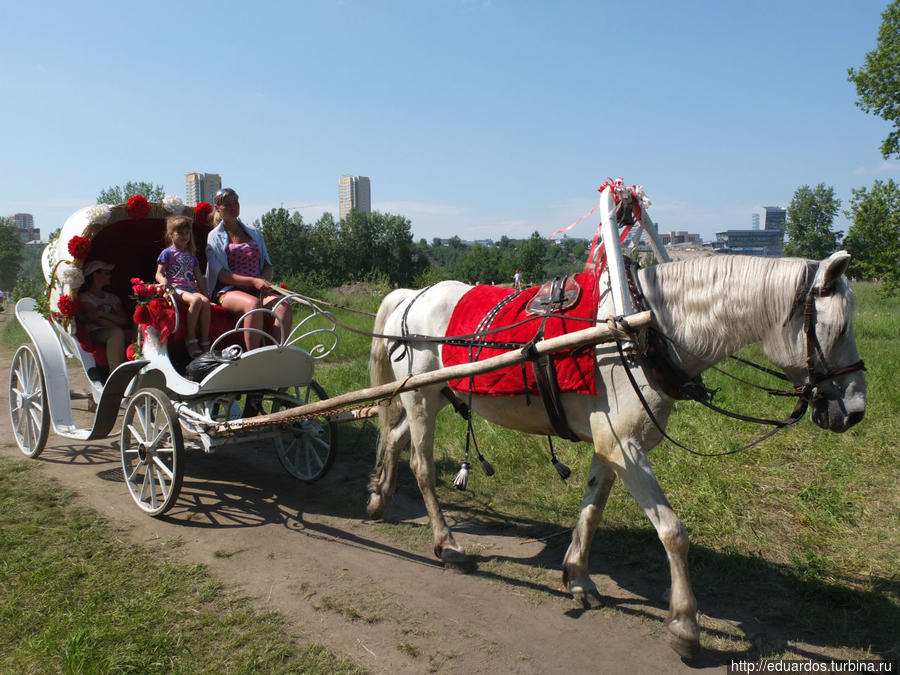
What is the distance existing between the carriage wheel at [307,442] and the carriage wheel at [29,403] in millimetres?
2352

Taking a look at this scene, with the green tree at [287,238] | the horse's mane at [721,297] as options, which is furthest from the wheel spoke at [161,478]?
the green tree at [287,238]

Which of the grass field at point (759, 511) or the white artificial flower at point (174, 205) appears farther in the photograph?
the white artificial flower at point (174, 205)

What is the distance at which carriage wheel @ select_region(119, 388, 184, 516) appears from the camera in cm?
463

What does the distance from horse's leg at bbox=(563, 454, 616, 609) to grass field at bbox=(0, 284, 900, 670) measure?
1.39ft

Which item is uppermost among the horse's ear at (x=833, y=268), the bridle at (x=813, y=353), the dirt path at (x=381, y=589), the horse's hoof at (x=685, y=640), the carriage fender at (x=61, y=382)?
the horse's ear at (x=833, y=268)

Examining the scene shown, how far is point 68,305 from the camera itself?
5.51 meters

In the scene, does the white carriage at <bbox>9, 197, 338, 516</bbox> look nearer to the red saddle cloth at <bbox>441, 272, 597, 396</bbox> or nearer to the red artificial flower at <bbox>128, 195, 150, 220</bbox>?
the red artificial flower at <bbox>128, 195, 150, 220</bbox>

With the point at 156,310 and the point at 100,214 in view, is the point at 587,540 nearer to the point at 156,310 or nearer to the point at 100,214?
the point at 156,310

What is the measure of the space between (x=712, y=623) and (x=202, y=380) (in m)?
3.94

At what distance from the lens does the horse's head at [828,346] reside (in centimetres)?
278

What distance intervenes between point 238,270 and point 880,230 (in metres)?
13.0

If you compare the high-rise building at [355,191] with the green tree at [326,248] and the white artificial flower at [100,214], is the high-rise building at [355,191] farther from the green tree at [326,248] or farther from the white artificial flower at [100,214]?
the white artificial flower at [100,214]

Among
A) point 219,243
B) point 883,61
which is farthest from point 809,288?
point 883,61

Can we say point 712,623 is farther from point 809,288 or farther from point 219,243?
point 219,243
